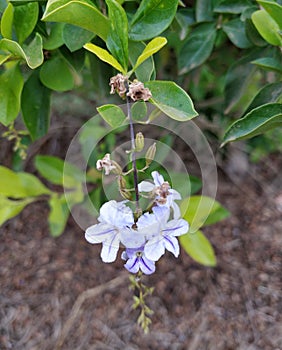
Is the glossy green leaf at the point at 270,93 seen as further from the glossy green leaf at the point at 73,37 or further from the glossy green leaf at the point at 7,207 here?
the glossy green leaf at the point at 7,207

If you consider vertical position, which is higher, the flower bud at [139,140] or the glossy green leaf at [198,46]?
the flower bud at [139,140]

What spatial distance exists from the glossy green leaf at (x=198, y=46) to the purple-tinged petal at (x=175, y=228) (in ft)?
1.09

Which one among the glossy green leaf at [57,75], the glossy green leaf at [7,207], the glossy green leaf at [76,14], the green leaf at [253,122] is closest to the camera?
the glossy green leaf at [76,14]

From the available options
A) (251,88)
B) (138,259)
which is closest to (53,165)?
(138,259)

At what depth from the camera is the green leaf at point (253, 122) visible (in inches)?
25.1

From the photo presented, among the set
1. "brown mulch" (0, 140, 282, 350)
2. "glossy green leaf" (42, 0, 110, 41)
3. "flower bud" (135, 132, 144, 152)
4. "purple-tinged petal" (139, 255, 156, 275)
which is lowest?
"brown mulch" (0, 140, 282, 350)

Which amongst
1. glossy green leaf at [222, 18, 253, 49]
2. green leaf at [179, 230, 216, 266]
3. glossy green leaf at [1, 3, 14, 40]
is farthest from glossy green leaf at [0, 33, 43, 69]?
green leaf at [179, 230, 216, 266]

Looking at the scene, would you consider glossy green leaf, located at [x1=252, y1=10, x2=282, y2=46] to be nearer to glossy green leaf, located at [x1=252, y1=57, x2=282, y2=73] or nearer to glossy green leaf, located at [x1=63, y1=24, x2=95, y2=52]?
glossy green leaf, located at [x1=252, y1=57, x2=282, y2=73]

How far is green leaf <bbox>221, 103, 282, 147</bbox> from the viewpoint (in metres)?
0.64

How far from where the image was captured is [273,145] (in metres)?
1.43

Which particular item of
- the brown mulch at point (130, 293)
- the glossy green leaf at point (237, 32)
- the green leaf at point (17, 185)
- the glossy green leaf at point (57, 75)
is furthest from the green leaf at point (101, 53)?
the brown mulch at point (130, 293)

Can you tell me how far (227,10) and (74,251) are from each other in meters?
0.67

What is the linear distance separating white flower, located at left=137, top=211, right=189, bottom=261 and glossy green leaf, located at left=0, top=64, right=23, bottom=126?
26cm

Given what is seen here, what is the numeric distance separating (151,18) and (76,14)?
0.38 ft
